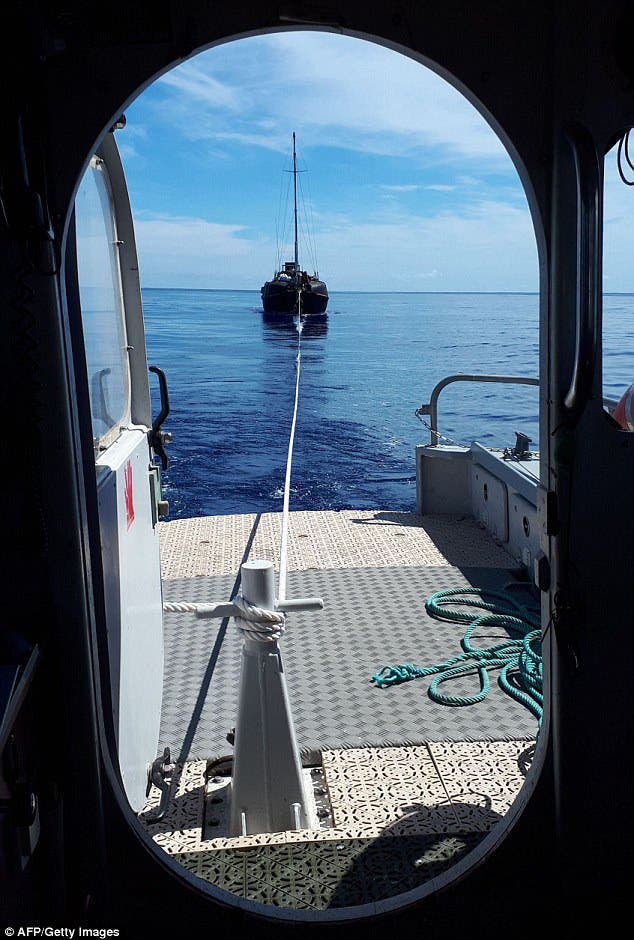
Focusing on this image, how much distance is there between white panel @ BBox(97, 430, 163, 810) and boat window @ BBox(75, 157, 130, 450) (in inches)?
4.3

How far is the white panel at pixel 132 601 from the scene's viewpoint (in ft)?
6.63

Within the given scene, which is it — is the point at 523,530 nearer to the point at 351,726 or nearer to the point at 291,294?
the point at 351,726

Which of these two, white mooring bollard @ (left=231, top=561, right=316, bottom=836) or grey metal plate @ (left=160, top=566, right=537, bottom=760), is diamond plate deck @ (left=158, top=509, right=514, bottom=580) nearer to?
grey metal plate @ (left=160, top=566, right=537, bottom=760)

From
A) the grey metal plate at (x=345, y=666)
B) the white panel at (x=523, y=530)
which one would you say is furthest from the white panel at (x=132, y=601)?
the white panel at (x=523, y=530)

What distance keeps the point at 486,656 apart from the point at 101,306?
7.13 ft

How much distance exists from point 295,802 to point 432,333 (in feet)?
162

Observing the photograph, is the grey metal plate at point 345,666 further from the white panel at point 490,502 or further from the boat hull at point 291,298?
the boat hull at point 291,298

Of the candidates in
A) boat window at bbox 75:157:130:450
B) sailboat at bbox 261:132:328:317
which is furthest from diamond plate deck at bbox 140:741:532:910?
sailboat at bbox 261:132:328:317

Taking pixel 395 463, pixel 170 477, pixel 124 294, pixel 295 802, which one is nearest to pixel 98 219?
pixel 124 294

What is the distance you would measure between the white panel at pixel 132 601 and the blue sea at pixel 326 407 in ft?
4.03

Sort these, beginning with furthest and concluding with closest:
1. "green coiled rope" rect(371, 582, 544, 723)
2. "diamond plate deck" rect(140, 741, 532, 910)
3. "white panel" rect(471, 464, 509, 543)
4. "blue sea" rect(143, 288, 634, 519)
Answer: "blue sea" rect(143, 288, 634, 519)
"white panel" rect(471, 464, 509, 543)
"green coiled rope" rect(371, 582, 544, 723)
"diamond plate deck" rect(140, 741, 532, 910)

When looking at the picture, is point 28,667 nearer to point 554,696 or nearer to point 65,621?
point 65,621

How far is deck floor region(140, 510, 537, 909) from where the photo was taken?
2.11 m

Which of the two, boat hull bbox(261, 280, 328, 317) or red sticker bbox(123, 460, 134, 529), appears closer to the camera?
red sticker bbox(123, 460, 134, 529)
